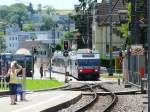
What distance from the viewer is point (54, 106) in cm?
2459

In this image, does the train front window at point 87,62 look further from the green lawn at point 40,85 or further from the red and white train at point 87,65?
the green lawn at point 40,85

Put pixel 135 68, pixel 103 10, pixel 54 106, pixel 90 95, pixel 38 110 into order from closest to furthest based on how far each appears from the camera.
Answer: pixel 38 110, pixel 54 106, pixel 90 95, pixel 135 68, pixel 103 10

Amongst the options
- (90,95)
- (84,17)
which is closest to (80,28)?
(84,17)

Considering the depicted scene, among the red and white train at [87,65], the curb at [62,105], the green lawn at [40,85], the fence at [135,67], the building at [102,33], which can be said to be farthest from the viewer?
the building at [102,33]

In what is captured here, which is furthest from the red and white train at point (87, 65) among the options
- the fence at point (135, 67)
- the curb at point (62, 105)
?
the curb at point (62, 105)

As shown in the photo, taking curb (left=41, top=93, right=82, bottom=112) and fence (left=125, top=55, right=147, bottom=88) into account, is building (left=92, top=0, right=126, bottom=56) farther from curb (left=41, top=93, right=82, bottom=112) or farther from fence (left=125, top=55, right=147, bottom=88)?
curb (left=41, top=93, right=82, bottom=112)

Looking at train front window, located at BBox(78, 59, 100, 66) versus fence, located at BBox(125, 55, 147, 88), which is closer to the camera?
fence, located at BBox(125, 55, 147, 88)

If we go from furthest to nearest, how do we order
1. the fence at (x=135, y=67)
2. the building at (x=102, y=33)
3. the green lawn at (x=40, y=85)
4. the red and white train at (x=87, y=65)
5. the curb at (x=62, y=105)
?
1. the building at (x=102, y=33)
2. the red and white train at (x=87, y=65)
3. the fence at (x=135, y=67)
4. the green lawn at (x=40, y=85)
5. the curb at (x=62, y=105)

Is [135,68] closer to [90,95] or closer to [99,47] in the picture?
[90,95]

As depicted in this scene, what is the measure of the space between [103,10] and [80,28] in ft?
47.8

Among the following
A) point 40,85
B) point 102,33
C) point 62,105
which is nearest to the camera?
point 62,105

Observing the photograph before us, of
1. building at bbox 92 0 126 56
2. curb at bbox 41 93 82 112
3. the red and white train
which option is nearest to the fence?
curb at bbox 41 93 82 112

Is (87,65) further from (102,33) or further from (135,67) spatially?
(102,33)

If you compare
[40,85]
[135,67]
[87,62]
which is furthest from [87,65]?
[40,85]
